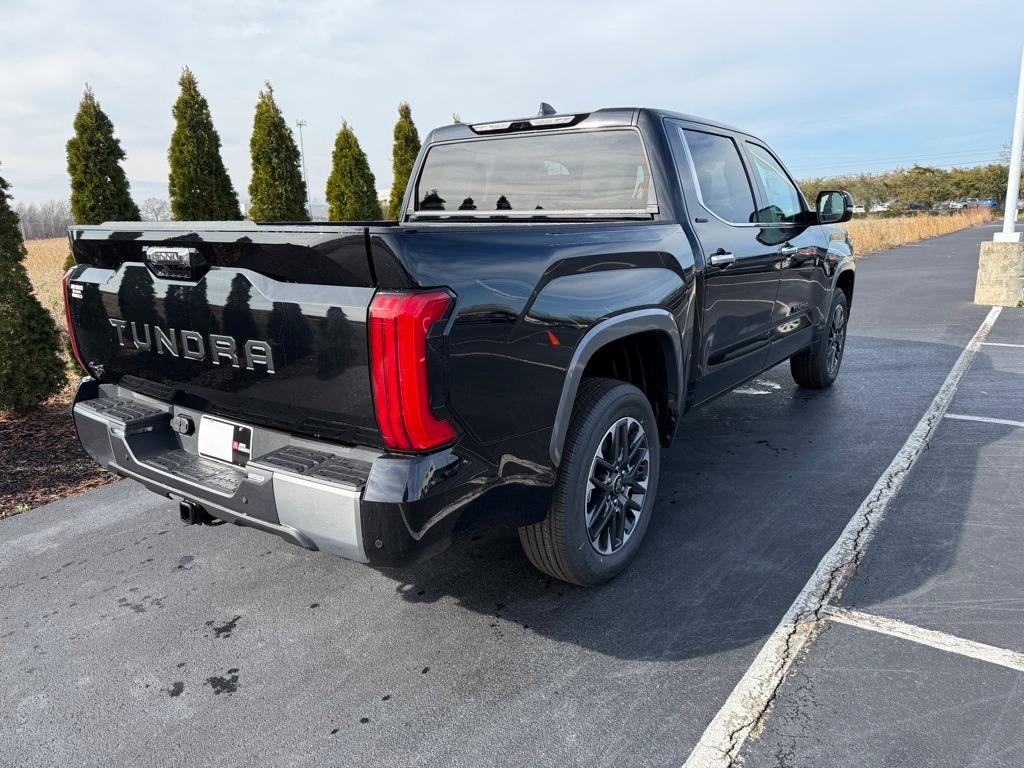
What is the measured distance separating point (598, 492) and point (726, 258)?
60.1 inches

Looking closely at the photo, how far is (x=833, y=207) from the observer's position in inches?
195

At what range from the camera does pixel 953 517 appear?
356cm

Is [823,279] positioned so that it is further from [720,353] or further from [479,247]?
[479,247]

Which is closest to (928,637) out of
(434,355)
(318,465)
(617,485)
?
(617,485)

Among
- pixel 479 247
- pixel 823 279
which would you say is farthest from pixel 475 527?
pixel 823 279

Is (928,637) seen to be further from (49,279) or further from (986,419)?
(49,279)

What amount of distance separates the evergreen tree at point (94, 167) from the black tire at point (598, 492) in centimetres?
738

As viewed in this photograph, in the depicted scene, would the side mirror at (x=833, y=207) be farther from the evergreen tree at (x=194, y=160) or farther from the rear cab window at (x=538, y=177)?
the evergreen tree at (x=194, y=160)

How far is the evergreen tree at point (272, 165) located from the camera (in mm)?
12453

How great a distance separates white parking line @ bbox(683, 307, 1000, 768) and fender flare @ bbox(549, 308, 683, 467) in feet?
3.20

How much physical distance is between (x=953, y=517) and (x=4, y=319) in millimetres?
6793

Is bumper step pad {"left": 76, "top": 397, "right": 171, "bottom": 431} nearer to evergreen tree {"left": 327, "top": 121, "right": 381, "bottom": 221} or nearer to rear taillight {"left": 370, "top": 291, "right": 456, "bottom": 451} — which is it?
rear taillight {"left": 370, "top": 291, "right": 456, "bottom": 451}

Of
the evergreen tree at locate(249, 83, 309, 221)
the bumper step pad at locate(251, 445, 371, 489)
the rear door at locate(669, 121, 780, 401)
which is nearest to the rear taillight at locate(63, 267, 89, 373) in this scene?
the bumper step pad at locate(251, 445, 371, 489)

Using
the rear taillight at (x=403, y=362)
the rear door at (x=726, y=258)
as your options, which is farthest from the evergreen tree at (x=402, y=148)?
the rear taillight at (x=403, y=362)
